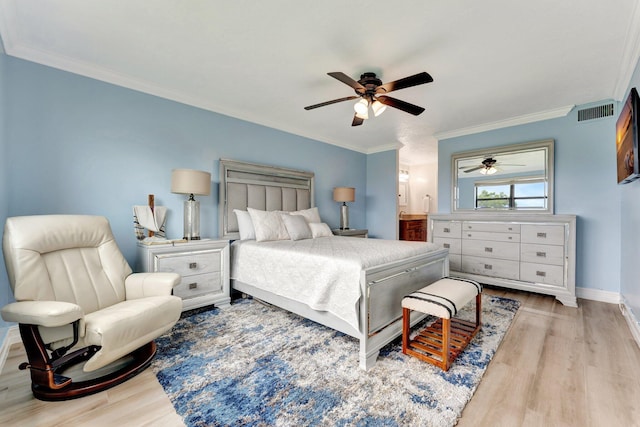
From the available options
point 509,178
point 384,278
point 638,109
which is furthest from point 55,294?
point 509,178

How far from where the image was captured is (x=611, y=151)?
3275 millimetres

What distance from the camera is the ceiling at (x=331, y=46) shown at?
183 centimetres

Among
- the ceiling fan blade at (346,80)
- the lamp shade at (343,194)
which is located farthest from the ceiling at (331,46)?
the lamp shade at (343,194)

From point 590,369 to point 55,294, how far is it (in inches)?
150

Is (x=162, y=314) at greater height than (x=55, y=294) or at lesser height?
lesser

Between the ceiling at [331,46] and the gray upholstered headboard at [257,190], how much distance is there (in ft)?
3.01

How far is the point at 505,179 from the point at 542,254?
1220mm

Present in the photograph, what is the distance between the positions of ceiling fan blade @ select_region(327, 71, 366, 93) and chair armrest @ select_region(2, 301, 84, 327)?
2268 millimetres

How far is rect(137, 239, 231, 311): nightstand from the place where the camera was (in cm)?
263

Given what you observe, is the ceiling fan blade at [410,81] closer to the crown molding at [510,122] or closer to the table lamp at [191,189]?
the table lamp at [191,189]

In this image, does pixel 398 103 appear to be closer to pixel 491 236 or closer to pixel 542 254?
pixel 491 236

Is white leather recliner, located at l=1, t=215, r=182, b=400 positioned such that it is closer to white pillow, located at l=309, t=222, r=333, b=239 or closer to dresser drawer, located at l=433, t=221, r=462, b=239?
white pillow, located at l=309, t=222, r=333, b=239

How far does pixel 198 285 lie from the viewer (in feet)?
9.48

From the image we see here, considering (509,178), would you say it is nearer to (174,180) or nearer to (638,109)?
(638,109)
